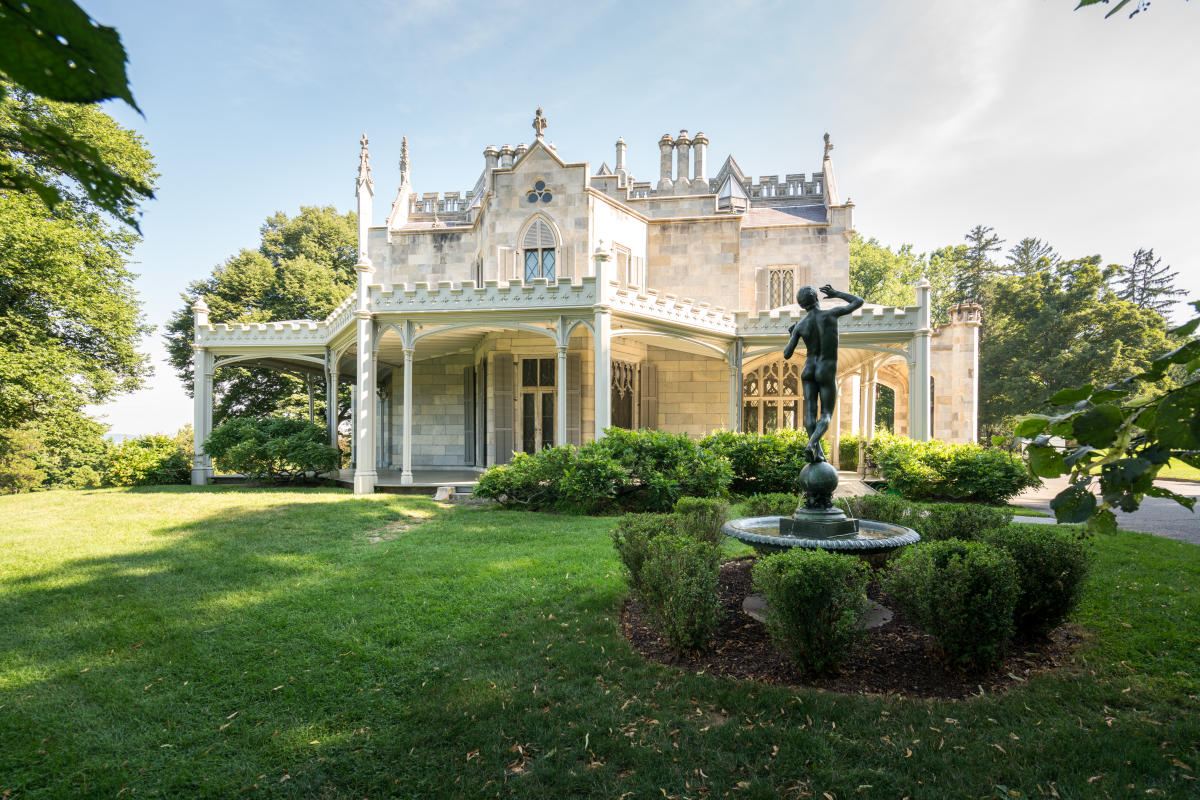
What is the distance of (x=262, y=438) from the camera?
56.2ft

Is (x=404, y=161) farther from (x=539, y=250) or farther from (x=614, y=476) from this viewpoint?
(x=614, y=476)

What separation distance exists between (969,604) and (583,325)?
12147 mm

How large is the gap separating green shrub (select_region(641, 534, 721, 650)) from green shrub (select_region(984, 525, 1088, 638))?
2460 millimetres

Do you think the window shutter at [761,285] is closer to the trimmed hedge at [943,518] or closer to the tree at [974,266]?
the trimmed hedge at [943,518]

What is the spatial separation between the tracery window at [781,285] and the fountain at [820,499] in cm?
1459

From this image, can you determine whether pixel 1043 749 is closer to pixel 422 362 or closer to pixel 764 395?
pixel 764 395

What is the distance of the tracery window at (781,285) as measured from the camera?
20609 mm

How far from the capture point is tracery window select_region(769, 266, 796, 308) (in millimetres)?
20609

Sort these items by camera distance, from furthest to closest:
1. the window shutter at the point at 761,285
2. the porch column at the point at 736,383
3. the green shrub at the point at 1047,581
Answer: the window shutter at the point at 761,285 → the porch column at the point at 736,383 → the green shrub at the point at 1047,581

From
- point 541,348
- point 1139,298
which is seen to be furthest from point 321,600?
point 1139,298

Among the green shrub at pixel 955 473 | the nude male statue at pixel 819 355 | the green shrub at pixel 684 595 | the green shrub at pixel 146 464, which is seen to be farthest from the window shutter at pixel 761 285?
the green shrub at pixel 146 464

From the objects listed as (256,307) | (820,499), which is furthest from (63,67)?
(256,307)

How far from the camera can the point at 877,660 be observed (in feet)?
16.0

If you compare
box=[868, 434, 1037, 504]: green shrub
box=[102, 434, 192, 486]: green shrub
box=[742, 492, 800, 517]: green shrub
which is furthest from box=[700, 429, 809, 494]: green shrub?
box=[102, 434, 192, 486]: green shrub
